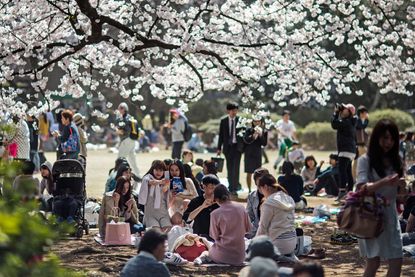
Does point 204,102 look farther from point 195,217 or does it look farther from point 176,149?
point 195,217

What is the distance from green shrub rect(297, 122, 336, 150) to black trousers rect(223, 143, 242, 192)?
19545mm

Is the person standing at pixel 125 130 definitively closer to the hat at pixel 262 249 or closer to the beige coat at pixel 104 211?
the beige coat at pixel 104 211

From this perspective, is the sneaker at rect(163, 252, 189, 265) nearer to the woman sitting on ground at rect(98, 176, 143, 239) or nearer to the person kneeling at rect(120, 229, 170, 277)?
the woman sitting on ground at rect(98, 176, 143, 239)

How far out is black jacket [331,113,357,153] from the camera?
1688 centimetres

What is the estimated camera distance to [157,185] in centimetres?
1274

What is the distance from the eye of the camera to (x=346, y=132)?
1691 centimetres

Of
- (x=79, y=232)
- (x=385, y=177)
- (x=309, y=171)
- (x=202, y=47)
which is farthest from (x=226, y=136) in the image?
(x=385, y=177)

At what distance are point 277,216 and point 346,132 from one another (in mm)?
6861

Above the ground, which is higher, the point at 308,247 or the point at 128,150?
the point at 128,150

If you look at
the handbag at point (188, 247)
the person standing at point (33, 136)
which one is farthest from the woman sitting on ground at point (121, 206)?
the person standing at point (33, 136)

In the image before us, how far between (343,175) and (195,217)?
19.6 feet

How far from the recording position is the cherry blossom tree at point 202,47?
44.5 feet

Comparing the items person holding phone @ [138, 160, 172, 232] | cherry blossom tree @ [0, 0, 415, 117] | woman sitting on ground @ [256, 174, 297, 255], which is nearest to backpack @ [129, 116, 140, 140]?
cherry blossom tree @ [0, 0, 415, 117]

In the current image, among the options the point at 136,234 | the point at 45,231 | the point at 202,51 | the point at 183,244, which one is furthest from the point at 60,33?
the point at 45,231
